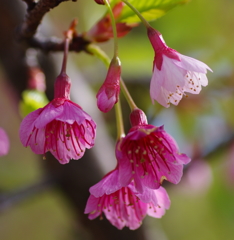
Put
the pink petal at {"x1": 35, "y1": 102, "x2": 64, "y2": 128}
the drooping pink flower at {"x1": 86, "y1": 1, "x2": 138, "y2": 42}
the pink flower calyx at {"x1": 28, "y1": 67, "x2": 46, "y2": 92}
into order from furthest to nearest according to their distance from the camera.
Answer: the pink flower calyx at {"x1": 28, "y1": 67, "x2": 46, "y2": 92}, the drooping pink flower at {"x1": 86, "y1": 1, "x2": 138, "y2": 42}, the pink petal at {"x1": 35, "y1": 102, "x2": 64, "y2": 128}

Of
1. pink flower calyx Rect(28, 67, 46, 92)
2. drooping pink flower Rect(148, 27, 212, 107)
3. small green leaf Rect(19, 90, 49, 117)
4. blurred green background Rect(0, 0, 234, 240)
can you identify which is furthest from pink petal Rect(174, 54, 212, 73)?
blurred green background Rect(0, 0, 234, 240)

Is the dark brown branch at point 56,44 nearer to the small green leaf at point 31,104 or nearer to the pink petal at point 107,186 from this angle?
the small green leaf at point 31,104

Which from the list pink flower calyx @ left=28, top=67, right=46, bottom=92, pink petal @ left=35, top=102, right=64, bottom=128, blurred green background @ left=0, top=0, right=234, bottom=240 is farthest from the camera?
blurred green background @ left=0, top=0, right=234, bottom=240

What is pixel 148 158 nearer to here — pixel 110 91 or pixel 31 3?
pixel 110 91

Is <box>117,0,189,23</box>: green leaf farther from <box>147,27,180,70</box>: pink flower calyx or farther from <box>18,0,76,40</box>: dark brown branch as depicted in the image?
<box>18,0,76,40</box>: dark brown branch

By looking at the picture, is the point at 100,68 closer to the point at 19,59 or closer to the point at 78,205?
the point at 19,59

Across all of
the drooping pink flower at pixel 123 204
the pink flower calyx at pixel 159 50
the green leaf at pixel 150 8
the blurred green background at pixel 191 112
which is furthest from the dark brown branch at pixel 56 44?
the blurred green background at pixel 191 112

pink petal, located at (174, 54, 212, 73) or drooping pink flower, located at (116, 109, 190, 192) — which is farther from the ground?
pink petal, located at (174, 54, 212, 73)
